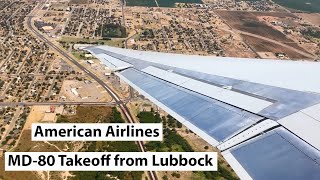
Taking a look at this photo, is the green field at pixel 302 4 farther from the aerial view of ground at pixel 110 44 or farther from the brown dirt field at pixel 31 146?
the brown dirt field at pixel 31 146

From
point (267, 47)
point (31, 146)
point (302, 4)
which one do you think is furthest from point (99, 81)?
point (302, 4)

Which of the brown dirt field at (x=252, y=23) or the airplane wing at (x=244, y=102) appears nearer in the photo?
the airplane wing at (x=244, y=102)

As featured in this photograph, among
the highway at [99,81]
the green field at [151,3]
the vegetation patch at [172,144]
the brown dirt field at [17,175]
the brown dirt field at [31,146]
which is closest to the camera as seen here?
the brown dirt field at [17,175]

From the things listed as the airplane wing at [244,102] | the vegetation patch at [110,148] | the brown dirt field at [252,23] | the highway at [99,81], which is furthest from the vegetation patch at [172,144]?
the brown dirt field at [252,23]

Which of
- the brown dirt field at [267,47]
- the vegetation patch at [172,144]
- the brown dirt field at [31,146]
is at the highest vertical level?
the brown dirt field at [267,47]

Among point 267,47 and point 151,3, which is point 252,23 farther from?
point 151,3

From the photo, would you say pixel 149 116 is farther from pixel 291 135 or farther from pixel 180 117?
pixel 291 135

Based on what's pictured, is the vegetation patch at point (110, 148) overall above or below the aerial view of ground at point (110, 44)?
below
